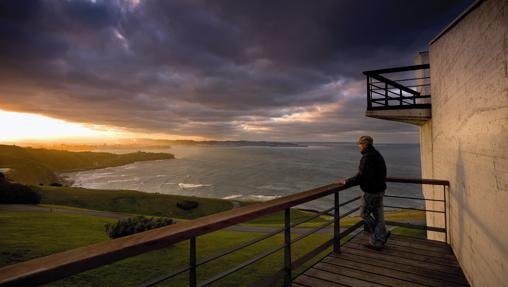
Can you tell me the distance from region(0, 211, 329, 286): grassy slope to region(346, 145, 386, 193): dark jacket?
642 centimetres

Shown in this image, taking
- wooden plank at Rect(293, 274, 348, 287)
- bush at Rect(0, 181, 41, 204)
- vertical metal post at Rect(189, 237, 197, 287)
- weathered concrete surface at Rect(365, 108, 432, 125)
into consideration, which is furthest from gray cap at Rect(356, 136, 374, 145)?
bush at Rect(0, 181, 41, 204)

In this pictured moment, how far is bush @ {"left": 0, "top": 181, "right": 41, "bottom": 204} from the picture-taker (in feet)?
95.7

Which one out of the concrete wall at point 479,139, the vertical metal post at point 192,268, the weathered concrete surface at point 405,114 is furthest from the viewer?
the weathered concrete surface at point 405,114

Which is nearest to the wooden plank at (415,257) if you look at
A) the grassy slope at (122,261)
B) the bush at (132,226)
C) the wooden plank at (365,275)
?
the wooden plank at (365,275)

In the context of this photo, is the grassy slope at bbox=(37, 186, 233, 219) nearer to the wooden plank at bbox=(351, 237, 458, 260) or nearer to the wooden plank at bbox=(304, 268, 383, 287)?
the wooden plank at bbox=(351, 237, 458, 260)

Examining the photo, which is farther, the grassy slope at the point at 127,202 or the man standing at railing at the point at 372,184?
the grassy slope at the point at 127,202

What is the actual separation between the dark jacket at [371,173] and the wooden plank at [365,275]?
144 centimetres

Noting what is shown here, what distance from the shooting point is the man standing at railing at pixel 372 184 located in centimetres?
488

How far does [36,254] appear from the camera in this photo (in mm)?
10898

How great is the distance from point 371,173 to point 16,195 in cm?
3915

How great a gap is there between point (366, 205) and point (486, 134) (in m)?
2.32

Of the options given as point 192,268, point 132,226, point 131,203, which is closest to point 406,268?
point 192,268

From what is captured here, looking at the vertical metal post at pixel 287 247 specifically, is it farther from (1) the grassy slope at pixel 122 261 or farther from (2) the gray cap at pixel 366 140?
(1) the grassy slope at pixel 122 261

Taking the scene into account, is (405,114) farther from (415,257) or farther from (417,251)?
(415,257)
